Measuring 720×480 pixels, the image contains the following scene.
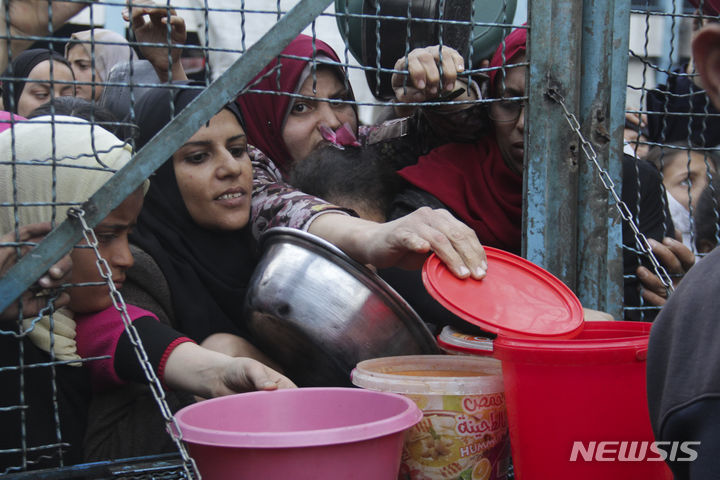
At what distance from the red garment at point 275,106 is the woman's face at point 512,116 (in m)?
0.67

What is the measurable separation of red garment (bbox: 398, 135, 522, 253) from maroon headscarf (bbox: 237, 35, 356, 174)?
0.50 metres

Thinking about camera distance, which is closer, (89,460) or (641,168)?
(89,460)

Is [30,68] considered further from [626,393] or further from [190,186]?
[626,393]

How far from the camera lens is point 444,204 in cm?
239

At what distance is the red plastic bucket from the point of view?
48.9 inches

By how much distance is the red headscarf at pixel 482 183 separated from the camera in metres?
2.32

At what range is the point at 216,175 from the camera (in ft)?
7.08

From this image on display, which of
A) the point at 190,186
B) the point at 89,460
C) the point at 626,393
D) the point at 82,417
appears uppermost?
the point at 190,186

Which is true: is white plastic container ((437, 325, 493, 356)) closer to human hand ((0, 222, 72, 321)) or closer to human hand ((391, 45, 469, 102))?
human hand ((391, 45, 469, 102))

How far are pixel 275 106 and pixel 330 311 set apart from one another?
3.92 ft

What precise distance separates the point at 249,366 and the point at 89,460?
1.73 feet

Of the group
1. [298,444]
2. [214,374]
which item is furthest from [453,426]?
[214,374]

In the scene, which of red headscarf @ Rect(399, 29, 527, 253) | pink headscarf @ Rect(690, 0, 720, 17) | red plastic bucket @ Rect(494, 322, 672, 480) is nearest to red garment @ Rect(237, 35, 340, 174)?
red headscarf @ Rect(399, 29, 527, 253)

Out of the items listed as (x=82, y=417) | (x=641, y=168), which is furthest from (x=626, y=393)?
(x=641, y=168)
